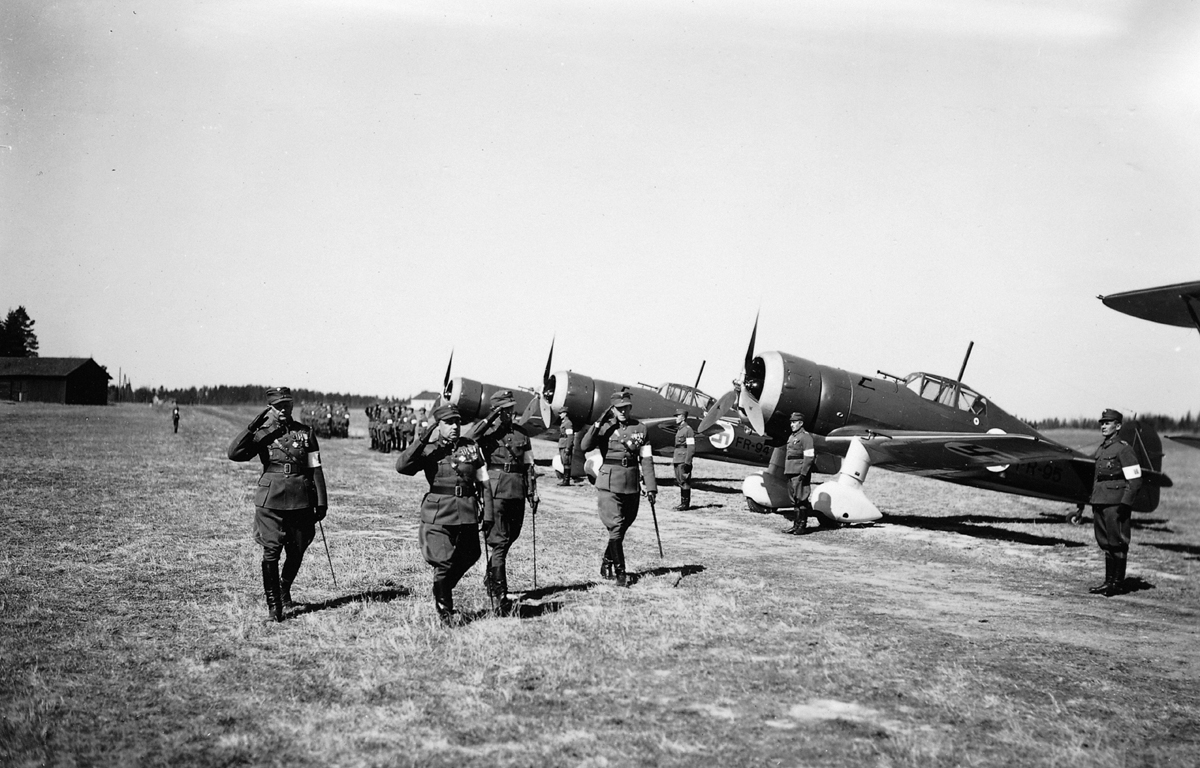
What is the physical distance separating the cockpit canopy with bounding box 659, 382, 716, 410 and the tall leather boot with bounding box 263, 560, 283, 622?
56.4ft

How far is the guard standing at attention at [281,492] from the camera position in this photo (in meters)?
6.69

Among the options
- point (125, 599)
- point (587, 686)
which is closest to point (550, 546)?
point (125, 599)

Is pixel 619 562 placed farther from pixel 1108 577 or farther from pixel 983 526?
pixel 983 526

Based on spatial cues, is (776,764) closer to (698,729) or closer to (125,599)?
(698,729)

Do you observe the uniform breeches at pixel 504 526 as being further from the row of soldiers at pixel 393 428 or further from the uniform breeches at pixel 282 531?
the row of soldiers at pixel 393 428

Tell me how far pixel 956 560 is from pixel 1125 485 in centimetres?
281

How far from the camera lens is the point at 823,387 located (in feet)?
47.6

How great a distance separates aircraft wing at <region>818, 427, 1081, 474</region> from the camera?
12.8 meters

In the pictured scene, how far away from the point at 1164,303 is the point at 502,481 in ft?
20.9

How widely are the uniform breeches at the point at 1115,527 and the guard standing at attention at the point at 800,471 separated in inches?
190

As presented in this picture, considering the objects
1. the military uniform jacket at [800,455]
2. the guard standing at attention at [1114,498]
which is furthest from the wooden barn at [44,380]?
the guard standing at attention at [1114,498]

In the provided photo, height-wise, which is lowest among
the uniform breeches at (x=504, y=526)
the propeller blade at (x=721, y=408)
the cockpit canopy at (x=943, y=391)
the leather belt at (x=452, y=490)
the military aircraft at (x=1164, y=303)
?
the uniform breeches at (x=504, y=526)

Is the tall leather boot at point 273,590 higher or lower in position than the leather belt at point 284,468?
lower

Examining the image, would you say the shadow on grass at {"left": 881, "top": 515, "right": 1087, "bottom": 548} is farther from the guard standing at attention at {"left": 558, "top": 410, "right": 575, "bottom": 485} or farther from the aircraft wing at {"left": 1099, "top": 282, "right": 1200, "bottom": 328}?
the guard standing at attention at {"left": 558, "top": 410, "right": 575, "bottom": 485}
